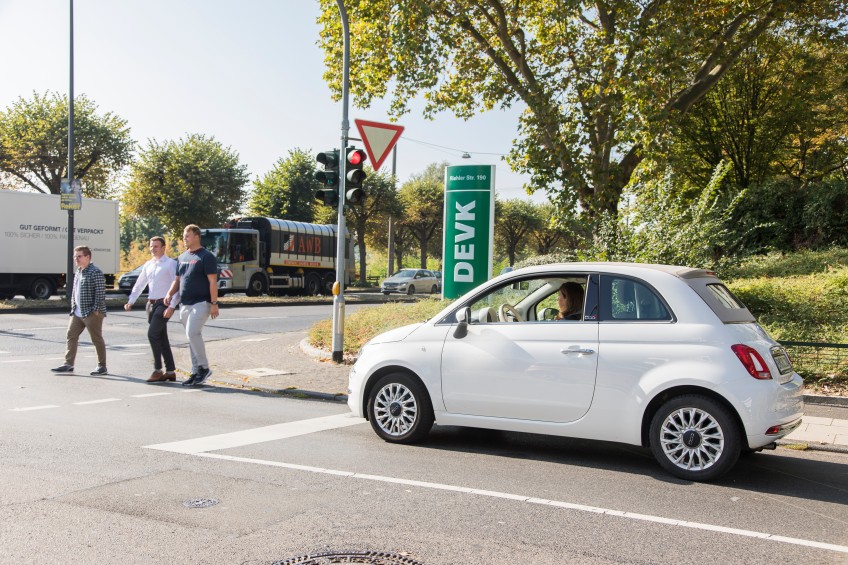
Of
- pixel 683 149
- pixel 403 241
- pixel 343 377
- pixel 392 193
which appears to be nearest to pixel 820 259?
pixel 683 149

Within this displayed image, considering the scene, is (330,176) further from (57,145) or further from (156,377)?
(57,145)

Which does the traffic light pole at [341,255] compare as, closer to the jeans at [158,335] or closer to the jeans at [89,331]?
the jeans at [158,335]

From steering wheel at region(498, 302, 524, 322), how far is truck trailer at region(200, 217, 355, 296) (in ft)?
85.6

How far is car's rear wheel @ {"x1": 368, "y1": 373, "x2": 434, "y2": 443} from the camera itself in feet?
22.5

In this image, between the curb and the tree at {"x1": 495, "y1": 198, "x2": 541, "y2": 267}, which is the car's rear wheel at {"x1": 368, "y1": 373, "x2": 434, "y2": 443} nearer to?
the curb

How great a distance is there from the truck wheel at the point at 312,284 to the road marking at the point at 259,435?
2931 centimetres

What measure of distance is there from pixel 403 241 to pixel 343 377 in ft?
201

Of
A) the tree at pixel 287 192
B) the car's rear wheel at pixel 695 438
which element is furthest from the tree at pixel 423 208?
the car's rear wheel at pixel 695 438

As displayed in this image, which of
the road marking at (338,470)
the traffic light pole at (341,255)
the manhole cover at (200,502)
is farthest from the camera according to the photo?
the traffic light pole at (341,255)

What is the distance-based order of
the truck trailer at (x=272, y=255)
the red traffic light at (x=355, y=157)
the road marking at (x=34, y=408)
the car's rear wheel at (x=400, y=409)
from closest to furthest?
the car's rear wheel at (x=400, y=409) < the road marking at (x=34, y=408) < the red traffic light at (x=355, y=157) < the truck trailer at (x=272, y=255)

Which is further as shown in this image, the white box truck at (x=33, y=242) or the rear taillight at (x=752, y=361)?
the white box truck at (x=33, y=242)

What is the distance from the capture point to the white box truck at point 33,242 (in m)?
26.9

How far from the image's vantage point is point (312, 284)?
124ft

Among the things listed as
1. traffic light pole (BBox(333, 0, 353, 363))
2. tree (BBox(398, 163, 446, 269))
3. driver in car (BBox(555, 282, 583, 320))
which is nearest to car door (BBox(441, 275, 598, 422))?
driver in car (BBox(555, 282, 583, 320))
